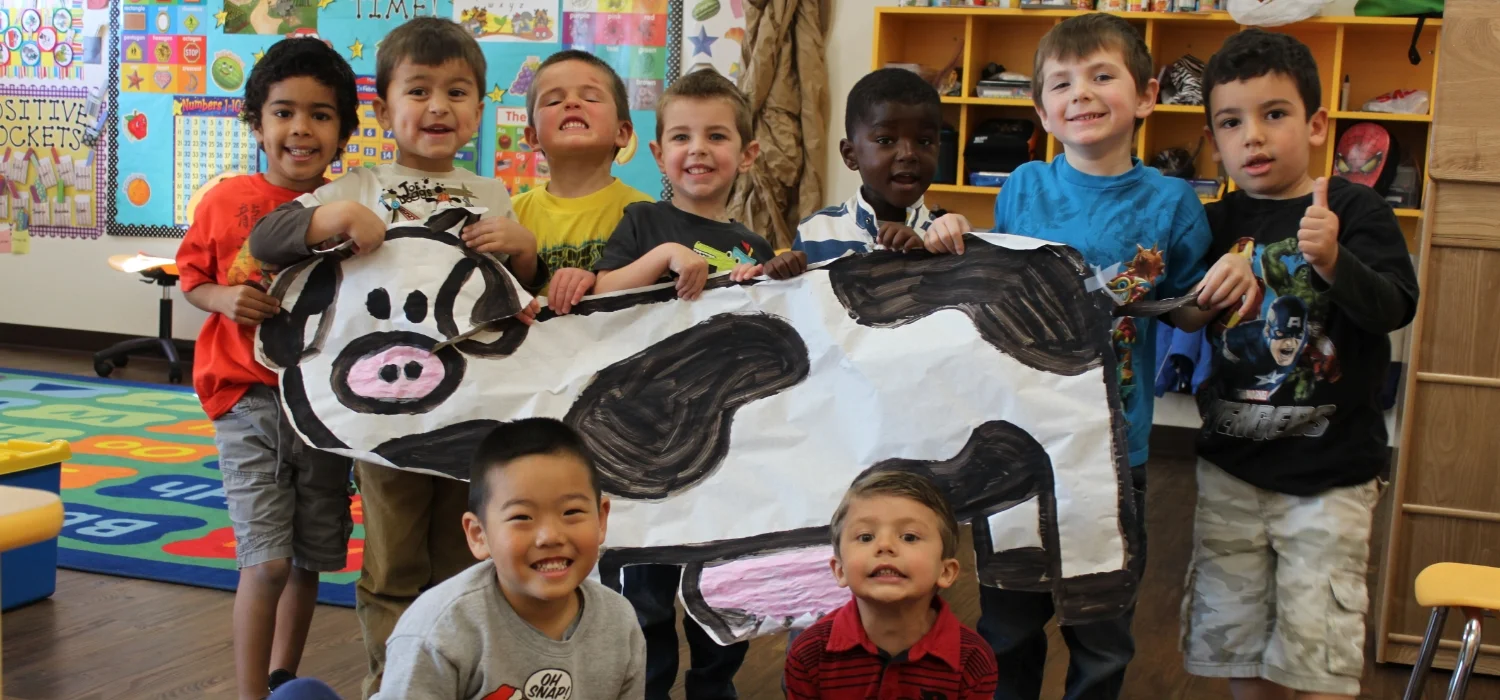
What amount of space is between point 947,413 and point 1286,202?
669 millimetres

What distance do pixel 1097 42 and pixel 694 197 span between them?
712 mm

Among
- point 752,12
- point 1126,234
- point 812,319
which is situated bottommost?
point 812,319

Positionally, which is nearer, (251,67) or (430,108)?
(430,108)

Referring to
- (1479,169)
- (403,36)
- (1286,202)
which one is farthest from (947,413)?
(1479,169)

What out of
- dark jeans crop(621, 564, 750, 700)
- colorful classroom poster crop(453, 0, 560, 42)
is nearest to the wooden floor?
dark jeans crop(621, 564, 750, 700)

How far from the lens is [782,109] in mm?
5676

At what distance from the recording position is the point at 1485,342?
2.87 meters

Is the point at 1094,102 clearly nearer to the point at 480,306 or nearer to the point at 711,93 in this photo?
the point at 711,93

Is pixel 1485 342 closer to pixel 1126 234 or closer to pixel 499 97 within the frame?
pixel 1126 234

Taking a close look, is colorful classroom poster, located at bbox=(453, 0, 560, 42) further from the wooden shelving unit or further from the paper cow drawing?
the paper cow drawing

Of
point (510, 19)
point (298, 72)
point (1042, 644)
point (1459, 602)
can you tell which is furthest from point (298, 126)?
point (510, 19)

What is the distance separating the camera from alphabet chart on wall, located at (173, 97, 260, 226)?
22.2 ft

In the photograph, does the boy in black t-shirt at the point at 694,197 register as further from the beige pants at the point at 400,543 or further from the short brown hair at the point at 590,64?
the beige pants at the point at 400,543

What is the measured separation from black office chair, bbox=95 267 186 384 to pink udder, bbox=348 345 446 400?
4.83 m
